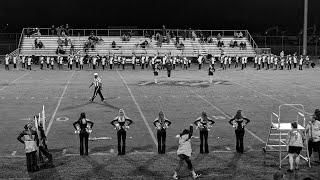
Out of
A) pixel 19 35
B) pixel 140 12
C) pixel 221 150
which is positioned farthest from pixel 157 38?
pixel 221 150

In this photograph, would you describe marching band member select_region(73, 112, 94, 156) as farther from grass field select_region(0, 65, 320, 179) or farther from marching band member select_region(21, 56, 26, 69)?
marching band member select_region(21, 56, 26, 69)

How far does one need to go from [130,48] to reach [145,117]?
104ft

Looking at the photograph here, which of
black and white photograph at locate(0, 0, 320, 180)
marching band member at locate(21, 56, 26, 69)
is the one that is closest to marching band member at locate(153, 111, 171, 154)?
black and white photograph at locate(0, 0, 320, 180)

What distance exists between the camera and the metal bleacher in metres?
46.9

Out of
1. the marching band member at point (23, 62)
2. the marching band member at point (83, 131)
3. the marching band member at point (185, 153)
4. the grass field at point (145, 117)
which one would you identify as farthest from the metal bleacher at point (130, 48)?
the marching band member at point (185, 153)

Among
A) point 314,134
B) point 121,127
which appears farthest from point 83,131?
point 314,134

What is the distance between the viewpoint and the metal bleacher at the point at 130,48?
154ft

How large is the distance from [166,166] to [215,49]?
38.8m

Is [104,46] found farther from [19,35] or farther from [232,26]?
[232,26]

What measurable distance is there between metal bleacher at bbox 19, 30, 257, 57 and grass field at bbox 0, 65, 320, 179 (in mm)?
15226

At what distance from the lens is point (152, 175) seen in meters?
10.3

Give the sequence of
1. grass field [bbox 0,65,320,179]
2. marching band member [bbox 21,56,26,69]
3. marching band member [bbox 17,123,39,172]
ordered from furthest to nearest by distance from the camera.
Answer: marching band member [bbox 21,56,26,69] < grass field [bbox 0,65,320,179] < marching band member [bbox 17,123,39,172]

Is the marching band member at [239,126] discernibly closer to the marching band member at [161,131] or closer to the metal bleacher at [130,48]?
the marching band member at [161,131]

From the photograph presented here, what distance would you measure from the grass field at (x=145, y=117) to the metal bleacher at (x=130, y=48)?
599 inches
